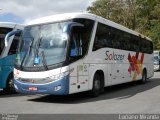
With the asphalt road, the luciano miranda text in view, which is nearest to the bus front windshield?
the asphalt road

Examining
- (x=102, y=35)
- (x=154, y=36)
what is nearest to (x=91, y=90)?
(x=102, y=35)

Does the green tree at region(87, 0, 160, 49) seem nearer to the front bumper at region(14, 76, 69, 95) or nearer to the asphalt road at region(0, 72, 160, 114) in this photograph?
the asphalt road at region(0, 72, 160, 114)

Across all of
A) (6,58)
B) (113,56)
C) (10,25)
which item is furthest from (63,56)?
(113,56)

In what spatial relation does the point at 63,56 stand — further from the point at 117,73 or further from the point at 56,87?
the point at 117,73

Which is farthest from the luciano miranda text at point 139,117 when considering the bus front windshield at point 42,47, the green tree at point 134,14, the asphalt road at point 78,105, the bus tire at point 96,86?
the green tree at point 134,14

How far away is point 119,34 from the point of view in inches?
709

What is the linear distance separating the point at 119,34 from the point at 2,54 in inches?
238

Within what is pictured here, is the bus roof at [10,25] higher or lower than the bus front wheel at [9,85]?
higher

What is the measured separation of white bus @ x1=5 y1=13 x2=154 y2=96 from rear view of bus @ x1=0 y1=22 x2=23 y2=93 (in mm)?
1930

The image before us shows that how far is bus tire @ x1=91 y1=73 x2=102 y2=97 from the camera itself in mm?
14536

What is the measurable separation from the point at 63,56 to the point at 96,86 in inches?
116

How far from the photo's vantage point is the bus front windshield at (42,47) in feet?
41.0

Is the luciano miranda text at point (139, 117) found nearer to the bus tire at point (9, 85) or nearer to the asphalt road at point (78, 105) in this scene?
the asphalt road at point (78, 105)

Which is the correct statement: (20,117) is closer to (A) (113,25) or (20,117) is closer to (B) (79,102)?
(B) (79,102)
